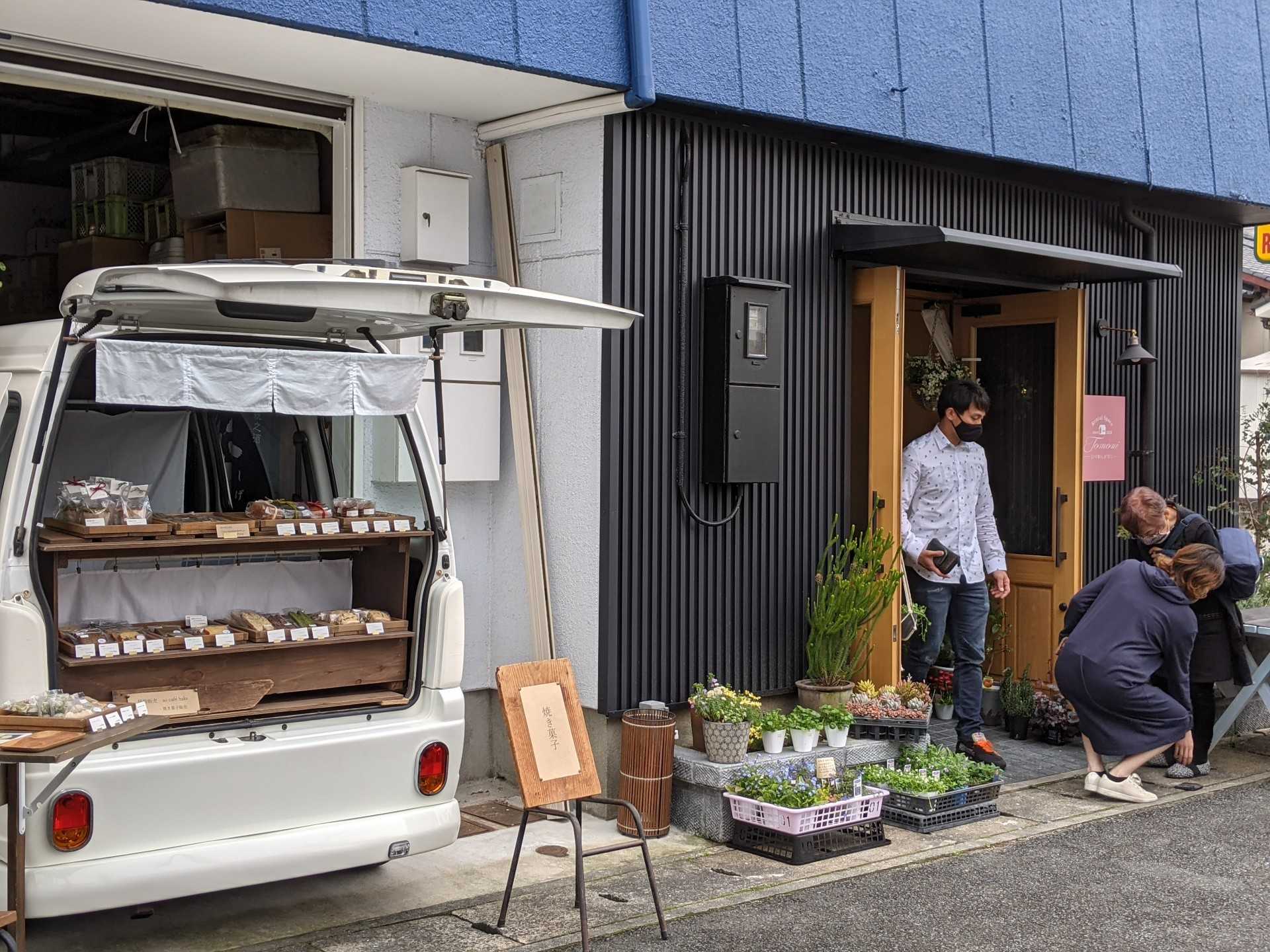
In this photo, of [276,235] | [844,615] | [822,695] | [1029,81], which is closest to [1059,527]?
[844,615]

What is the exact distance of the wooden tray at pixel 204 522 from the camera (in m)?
5.29

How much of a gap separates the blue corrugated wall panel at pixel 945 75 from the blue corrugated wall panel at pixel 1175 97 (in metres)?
1.70

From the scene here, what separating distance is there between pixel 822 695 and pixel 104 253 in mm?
5197

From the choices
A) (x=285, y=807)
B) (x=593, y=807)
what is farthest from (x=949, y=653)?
(x=285, y=807)

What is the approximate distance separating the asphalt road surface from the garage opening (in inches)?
164

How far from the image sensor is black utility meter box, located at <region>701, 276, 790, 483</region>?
7422 mm

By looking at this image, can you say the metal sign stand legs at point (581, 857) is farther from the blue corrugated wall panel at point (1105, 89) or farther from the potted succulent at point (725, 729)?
the blue corrugated wall panel at point (1105, 89)

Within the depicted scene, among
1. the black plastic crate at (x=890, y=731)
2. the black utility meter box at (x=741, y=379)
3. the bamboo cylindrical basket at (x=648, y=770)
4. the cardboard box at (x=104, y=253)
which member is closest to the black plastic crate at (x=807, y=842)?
the bamboo cylindrical basket at (x=648, y=770)

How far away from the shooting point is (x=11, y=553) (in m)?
4.77

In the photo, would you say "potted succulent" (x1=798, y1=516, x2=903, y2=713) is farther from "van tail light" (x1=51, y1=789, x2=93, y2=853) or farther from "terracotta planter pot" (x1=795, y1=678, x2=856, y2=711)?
"van tail light" (x1=51, y1=789, x2=93, y2=853)

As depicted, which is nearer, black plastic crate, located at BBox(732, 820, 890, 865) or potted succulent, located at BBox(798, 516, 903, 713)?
black plastic crate, located at BBox(732, 820, 890, 865)

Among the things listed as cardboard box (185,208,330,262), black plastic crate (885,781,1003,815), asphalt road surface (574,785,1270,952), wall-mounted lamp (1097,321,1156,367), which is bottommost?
asphalt road surface (574,785,1270,952)

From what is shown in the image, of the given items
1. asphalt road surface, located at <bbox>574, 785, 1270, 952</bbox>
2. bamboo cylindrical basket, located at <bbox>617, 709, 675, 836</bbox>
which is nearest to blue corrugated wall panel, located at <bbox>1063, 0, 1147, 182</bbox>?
asphalt road surface, located at <bbox>574, 785, 1270, 952</bbox>

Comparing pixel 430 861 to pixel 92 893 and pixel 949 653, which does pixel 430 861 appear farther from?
pixel 949 653
